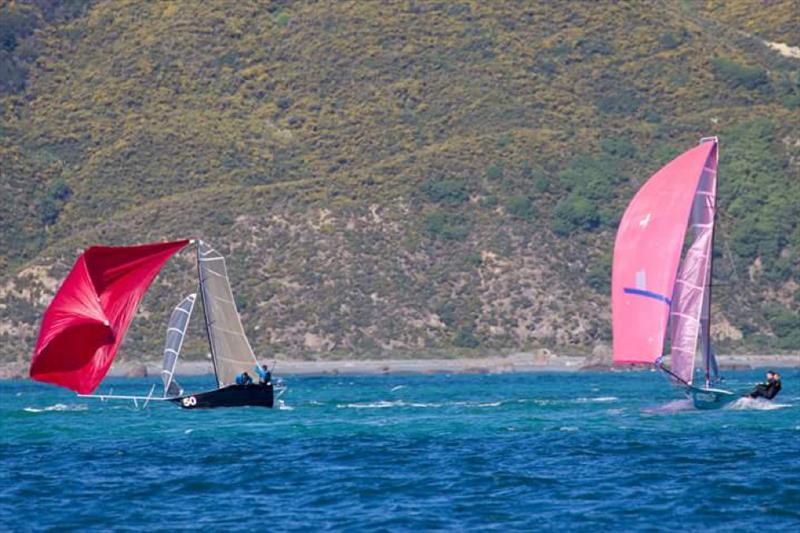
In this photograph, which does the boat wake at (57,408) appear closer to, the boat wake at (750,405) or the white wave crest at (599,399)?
the white wave crest at (599,399)

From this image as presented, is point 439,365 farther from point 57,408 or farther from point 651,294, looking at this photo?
point 651,294

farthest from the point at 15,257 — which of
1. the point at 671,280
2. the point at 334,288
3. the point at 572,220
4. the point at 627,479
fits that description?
the point at 627,479

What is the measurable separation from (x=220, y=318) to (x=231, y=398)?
3.23 m

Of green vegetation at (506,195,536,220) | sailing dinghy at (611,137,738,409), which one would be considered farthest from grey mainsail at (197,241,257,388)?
green vegetation at (506,195,536,220)

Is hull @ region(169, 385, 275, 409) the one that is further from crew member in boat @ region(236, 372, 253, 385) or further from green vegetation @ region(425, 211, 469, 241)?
green vegetation @ region(425, 211, 469, 241)

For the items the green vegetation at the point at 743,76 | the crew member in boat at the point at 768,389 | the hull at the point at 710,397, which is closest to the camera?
the hull at the point at 710,397

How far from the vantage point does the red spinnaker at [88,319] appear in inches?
2197

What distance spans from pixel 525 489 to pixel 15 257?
133m

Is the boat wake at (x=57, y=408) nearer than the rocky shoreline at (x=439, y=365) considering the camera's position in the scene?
Yes

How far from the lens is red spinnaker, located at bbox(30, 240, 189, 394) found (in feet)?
183

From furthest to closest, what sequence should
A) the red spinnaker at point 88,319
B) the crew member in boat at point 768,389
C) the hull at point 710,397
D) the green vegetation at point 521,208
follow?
1. the green vegetation at point 521,208
2. the crew member in boat at point 768,389
3. the hull at point 710,397
4. the red spinnaker at point 88,319

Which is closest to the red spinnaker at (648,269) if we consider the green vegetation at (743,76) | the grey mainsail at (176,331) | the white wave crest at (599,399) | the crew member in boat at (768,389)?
the crew member in boat at (768,389)

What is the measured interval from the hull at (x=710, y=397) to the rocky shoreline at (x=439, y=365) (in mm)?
70394

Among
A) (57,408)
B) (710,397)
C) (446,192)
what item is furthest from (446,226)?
(710,397)
